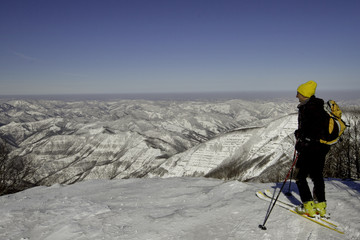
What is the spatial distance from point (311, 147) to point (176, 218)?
139 inches

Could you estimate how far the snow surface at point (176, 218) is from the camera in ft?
15.2

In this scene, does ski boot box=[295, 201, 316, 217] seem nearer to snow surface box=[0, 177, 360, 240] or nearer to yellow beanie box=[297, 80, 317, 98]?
snow surface box=[0, 177, 360, 240]

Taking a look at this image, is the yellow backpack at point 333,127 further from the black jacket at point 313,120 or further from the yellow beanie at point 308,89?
the yellow beanie at point 308,89

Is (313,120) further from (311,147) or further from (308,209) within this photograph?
(308,209)

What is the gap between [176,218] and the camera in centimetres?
545

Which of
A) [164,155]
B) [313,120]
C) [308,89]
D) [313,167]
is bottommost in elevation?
[164,155]

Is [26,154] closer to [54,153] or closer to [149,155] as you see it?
[54,153]

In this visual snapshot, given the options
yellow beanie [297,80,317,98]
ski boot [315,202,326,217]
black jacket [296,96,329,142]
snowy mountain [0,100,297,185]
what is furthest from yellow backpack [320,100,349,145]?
snowy mountain [0,100,297,185]

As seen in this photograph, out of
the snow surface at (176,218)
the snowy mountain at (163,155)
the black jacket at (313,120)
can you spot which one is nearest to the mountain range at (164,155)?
the snowy mountain at (163,155)

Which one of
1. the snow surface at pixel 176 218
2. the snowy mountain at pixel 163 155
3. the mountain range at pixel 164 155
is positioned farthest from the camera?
the snowy mountain at pixel 163 155

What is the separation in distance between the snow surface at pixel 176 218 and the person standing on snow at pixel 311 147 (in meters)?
0.44

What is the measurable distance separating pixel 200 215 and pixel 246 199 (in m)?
1.62

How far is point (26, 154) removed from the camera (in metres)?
178

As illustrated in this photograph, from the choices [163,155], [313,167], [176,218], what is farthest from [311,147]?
[163,155]
